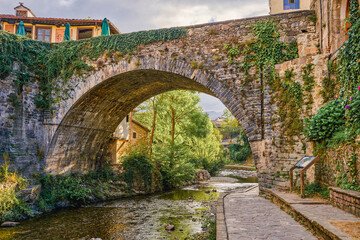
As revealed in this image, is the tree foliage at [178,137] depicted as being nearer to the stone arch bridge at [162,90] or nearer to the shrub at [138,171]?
the shrub at [138,171]

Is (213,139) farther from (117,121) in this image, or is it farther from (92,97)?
(92,97)

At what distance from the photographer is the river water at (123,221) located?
757 cm

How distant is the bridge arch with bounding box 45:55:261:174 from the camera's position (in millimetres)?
9086

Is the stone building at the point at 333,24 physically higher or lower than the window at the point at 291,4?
lower

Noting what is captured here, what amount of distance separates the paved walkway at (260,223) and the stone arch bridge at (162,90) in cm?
201

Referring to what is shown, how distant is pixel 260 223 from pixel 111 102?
9.48 m

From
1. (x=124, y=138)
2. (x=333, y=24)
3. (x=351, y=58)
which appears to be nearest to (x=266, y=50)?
(x=333, y=24)

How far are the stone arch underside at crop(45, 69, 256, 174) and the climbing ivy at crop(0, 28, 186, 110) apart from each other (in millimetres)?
860

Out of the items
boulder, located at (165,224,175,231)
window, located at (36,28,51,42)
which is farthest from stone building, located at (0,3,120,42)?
boulder, located at (165,224,175,231)

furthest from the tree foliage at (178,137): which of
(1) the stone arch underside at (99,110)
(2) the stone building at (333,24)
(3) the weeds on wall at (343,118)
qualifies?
(2) the stone building at (333,24)

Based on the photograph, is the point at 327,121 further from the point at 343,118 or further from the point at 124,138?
the point at 124,138

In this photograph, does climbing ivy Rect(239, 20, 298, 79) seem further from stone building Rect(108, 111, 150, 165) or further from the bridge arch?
stone building Rect(108, 111, 150, 165)

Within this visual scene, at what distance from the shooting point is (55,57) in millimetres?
11406

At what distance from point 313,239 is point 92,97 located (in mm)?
9690
